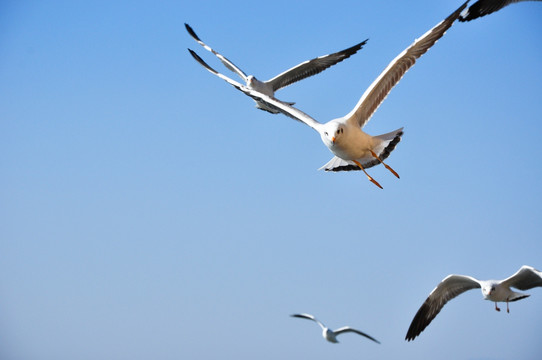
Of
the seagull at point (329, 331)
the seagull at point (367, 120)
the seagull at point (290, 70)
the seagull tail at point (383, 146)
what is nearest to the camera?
the seagull at point (329, 331)

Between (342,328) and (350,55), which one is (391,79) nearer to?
(342,328)

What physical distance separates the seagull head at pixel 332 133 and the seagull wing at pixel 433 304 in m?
3.22

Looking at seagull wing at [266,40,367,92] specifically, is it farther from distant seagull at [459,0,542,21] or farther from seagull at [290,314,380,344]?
seagull at [290,314,380,344]

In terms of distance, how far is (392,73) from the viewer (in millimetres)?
8953

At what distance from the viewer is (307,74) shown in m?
14.0

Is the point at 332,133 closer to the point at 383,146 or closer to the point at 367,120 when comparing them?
the point at 383,146

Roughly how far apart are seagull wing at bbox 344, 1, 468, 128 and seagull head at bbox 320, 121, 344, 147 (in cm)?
37

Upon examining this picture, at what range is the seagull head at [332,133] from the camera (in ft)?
27.9

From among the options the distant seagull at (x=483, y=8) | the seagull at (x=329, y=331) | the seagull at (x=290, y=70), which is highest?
the seagull at (x=290, y=70)

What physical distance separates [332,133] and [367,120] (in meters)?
0.99

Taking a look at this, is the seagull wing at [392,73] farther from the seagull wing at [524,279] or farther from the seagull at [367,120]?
the seagull wing at [524,279]

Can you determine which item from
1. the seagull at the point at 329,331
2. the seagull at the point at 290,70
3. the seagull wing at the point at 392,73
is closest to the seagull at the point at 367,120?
the seagull wing at the point at 392,73

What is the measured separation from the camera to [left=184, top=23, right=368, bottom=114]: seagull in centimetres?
1349

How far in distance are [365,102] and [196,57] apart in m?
3.31
